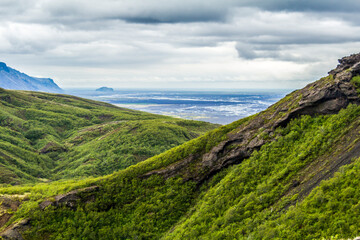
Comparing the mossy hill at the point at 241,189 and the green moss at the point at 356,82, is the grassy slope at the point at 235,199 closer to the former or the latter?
the mossy hill at the point at 241,189

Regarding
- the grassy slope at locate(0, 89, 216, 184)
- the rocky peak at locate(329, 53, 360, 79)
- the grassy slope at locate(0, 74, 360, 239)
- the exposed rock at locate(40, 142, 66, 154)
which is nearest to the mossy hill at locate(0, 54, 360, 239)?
the grassy slope at locate(0, 74, 360, 239)

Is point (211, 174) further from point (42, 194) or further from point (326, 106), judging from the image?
point (42, 194)

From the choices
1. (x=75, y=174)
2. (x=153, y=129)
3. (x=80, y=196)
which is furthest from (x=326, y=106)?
(x=153, y=129)

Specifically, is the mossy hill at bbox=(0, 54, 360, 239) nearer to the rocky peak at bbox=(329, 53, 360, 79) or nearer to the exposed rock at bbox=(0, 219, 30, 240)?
the exposed rock at bbox=(0, 219, 30, 240)

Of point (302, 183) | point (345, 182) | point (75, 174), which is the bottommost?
point (75, 174)

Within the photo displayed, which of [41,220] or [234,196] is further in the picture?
[41,220]

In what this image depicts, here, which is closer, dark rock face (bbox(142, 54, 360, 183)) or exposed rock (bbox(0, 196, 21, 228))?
dark rock face (bbox(142, 54, 360, 183))

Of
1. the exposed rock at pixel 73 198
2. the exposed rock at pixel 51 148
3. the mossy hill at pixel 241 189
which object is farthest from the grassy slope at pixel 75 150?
the mossy hill at pixel 241 189
